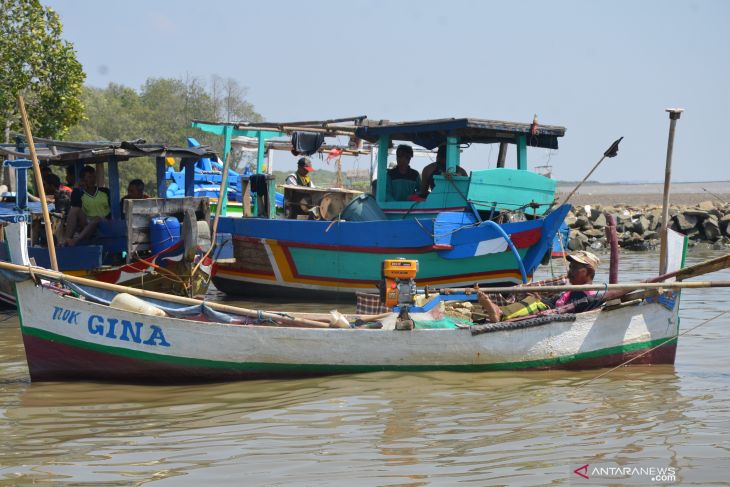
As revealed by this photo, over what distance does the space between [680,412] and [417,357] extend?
2249 mm

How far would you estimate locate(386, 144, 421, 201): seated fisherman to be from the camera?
43.9 ft

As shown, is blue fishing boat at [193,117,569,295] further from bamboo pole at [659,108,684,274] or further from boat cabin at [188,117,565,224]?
bamboo pole at [659,108,684,274]

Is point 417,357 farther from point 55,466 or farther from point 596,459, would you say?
point 55,466

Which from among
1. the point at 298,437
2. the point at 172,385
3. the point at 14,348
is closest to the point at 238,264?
the point at 14,348

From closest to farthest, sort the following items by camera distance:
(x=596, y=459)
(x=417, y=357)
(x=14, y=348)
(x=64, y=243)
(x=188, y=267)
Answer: (x=596, y=459) < (x=417, y=357) < (x=14, y=348) < (x=188, y=267) < (x=64, y=243)

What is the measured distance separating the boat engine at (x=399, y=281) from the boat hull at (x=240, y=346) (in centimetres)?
30

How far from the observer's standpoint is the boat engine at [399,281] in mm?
8039

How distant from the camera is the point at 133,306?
26.3 feet

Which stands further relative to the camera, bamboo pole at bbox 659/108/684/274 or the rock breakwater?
the rock breakwater

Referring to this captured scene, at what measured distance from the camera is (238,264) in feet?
47.0

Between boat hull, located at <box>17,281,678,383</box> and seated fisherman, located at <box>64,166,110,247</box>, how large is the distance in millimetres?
3867

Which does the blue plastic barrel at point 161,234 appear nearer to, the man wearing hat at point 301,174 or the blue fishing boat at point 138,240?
the blue fishing boat at point 138,240

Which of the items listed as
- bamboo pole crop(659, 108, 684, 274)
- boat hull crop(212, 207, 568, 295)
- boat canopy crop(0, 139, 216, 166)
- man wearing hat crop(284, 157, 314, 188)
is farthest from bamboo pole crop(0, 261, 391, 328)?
man wearing hat crop(284, 157, 314, 188)

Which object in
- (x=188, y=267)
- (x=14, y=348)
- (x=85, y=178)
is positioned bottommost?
(x=14, y=348)
